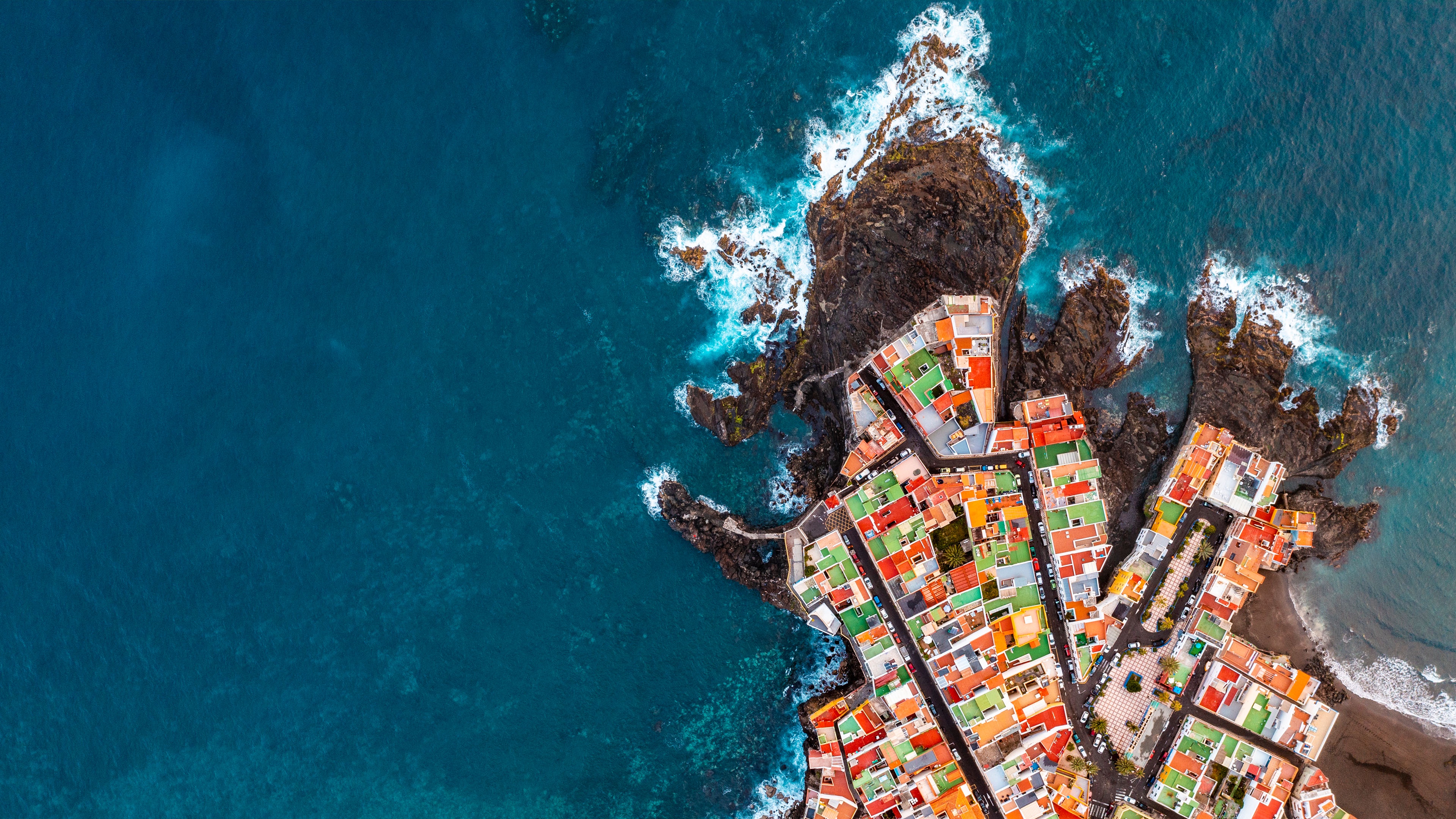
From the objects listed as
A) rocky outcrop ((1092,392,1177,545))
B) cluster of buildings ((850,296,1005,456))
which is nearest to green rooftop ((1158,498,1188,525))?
rocky outcrop ((1092,392,1177,545))

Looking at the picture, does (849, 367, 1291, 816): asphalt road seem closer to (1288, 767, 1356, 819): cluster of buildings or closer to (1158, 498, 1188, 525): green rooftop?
(1158, 498, 1188, 525): green rooftop

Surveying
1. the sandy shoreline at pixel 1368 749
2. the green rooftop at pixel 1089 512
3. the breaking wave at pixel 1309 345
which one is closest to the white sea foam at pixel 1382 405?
the breaking wave at pixel 1309 345

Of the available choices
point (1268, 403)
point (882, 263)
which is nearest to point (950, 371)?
point (882, 263)

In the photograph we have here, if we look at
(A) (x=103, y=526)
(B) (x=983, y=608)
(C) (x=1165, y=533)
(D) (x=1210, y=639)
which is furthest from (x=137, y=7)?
(D) (x=1210, y=639)

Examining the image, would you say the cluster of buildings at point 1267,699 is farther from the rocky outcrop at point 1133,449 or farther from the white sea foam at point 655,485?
the white sea foam at point 655,485

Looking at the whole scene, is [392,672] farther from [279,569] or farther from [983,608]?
[983,608]

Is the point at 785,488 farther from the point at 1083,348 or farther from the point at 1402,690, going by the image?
the point at 1402,690
